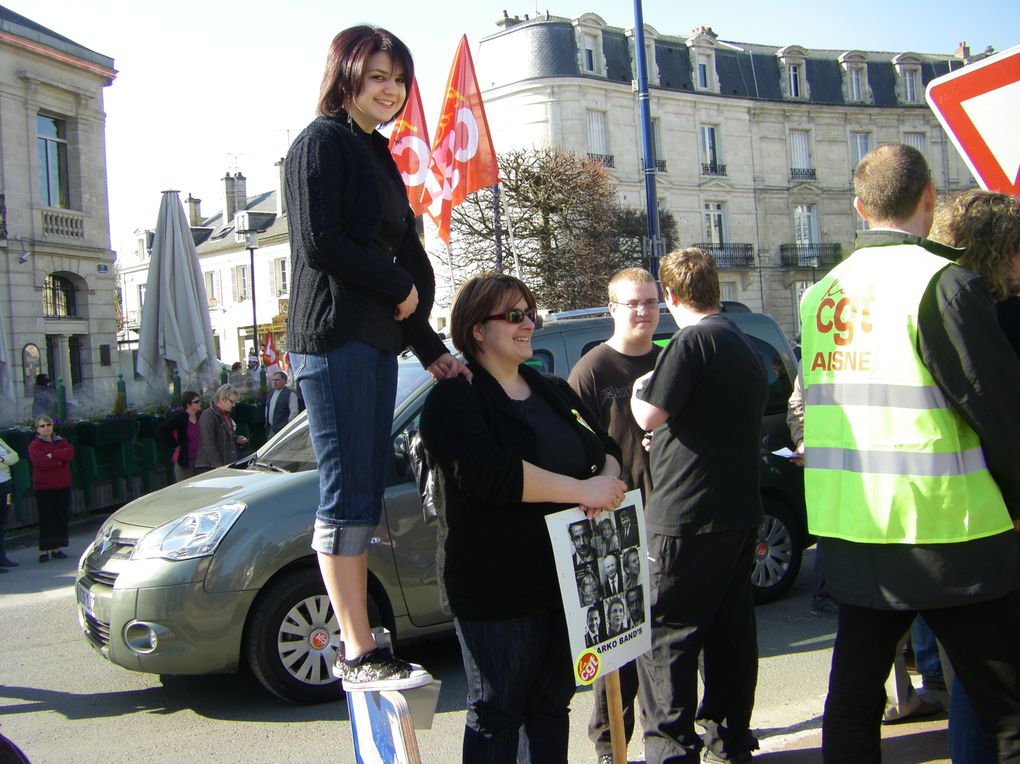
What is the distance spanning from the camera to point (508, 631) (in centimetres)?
290

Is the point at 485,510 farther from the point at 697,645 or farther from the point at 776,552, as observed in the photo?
the point at 776,552

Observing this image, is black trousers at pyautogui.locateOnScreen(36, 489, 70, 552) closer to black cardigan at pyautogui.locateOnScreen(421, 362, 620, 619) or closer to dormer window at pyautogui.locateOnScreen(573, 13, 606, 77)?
black cardigan at pyautogui.locateOnScreen(421, 362, 620, 619)

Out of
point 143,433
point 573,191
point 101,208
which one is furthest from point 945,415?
point 573,191

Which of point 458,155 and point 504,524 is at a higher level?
point 458,155

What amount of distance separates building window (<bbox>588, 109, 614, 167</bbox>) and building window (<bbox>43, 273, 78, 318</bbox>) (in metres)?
23.8

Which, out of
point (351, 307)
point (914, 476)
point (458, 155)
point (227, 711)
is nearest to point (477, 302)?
point (351, 307)

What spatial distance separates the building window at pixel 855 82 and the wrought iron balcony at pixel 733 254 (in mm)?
12576

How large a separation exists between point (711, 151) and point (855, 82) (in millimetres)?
12064

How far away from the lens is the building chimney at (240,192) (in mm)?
67938

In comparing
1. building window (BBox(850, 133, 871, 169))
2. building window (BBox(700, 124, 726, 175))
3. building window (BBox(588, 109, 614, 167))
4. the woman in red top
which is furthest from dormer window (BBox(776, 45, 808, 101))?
the woman in red top

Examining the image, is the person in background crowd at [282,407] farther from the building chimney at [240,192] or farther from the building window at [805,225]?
the building chimney at [240,192]

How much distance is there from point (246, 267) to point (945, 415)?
61776 mm

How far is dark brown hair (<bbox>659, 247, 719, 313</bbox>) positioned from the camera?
4.10 meters

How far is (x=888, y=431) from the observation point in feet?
9.25
